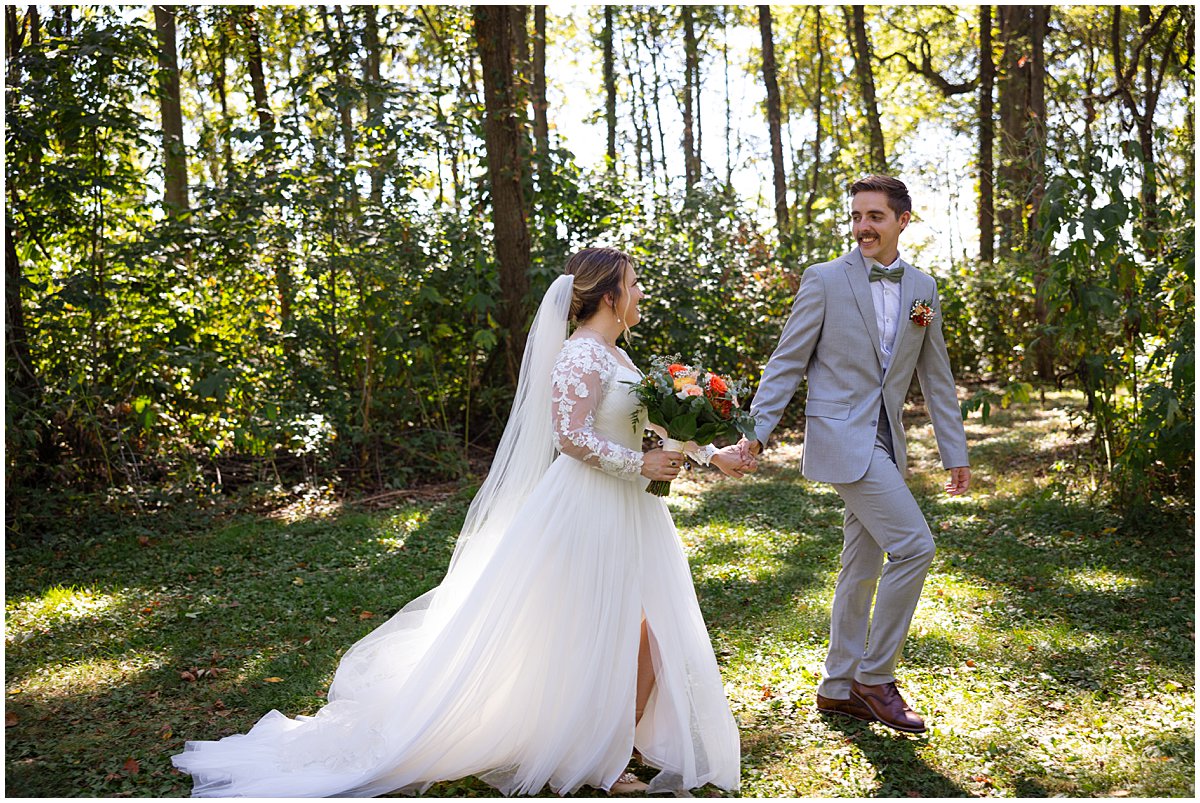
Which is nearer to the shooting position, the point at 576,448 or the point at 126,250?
the point at 576,448

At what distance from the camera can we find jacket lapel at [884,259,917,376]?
13.4 feet

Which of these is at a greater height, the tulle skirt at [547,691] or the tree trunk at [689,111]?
the tree trunk at [689,111]

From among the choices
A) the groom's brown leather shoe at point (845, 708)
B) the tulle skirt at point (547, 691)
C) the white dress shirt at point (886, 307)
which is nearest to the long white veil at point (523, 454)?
the tulle skirt at point (547, 691)

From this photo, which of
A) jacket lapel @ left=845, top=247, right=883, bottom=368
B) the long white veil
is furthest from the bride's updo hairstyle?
jacket lapel @ left=845, top=247, right=883, bottom=368

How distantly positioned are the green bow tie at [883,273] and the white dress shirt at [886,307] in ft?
0.04

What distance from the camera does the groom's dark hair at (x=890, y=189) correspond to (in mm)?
4086

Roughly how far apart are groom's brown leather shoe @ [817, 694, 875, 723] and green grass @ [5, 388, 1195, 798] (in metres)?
0.06

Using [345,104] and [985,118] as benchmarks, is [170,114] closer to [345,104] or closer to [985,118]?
[345,104]

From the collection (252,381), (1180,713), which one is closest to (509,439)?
(1180,713)

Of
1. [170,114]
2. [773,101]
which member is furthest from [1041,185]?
[773,101]

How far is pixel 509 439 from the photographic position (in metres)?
4.24

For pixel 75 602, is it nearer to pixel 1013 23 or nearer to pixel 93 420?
pixel 93 420

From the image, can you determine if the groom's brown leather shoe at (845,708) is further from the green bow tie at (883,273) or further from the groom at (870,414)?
the green bow tie at (883,273)

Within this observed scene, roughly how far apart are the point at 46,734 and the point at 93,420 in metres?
4.30
